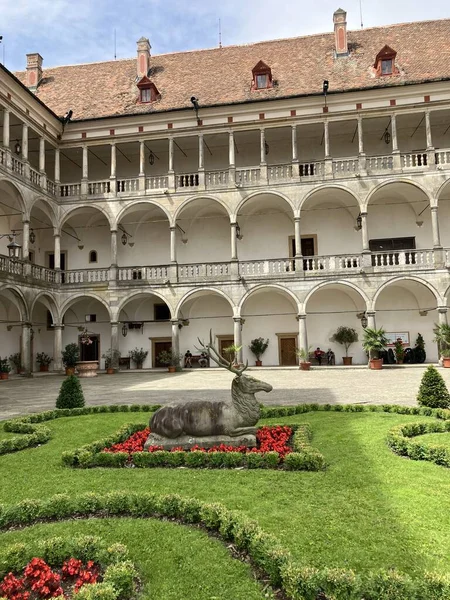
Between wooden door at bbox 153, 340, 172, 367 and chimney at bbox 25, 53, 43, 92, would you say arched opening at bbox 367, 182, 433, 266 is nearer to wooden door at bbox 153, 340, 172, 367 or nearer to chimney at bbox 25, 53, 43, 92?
wooden door at bbox 153, 340, 172, 367

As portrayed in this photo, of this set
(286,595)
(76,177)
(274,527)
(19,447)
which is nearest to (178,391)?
(19,447)

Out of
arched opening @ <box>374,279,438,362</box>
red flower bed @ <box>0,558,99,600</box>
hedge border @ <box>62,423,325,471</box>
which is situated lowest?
red flower bed @ <box>0,558,99,600</box>

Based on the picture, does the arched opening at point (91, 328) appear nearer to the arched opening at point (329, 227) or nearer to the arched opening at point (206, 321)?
the arched opening at point (206, 321)

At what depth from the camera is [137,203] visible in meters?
23.8

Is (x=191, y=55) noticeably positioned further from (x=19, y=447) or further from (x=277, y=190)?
(x=19, y=447)

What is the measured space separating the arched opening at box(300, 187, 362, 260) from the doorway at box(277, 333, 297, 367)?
4.05m

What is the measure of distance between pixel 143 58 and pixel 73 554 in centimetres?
2841

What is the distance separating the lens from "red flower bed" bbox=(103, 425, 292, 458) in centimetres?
650

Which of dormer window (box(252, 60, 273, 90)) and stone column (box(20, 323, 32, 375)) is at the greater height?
dormer window (box(252, 60, 273, 90))

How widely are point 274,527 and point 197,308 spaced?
2152 cm

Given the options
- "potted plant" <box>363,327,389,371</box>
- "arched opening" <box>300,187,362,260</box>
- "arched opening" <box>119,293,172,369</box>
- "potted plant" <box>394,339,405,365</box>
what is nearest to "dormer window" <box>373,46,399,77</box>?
"arched opening" <box>300,187,362,260</box>

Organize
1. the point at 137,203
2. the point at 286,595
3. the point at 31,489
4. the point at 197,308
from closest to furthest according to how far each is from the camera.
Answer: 1. the point at 286,595
2. the point at 31,489
3. the point at 137,203
4. the point at 197,308

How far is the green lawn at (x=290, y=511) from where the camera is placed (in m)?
3.50

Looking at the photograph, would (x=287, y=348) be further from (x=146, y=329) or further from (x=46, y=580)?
(x=46, y=580)
